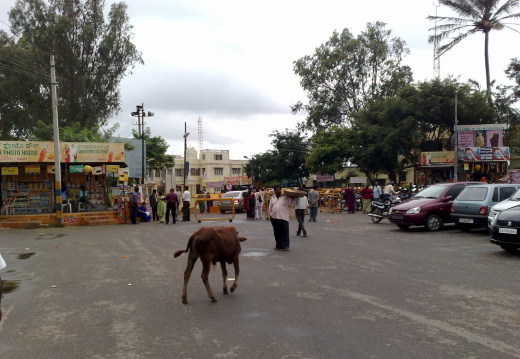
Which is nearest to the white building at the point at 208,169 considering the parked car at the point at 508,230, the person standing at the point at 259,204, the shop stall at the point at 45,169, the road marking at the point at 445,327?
the person standing at the point at 259,204

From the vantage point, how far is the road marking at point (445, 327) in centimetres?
429

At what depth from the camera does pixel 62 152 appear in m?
23.6

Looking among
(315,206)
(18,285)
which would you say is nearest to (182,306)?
(18,285)

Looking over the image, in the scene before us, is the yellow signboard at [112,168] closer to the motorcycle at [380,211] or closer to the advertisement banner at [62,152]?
the advertisement banner at [62,152]

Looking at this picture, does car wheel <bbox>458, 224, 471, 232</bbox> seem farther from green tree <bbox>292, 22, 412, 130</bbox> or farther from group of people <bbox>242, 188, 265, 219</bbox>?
green tree <bbox>292, 22, 412, 130</bbox>

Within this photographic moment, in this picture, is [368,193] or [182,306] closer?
[182,306]

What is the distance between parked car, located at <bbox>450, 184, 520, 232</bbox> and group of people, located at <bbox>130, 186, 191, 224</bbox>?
13017mm

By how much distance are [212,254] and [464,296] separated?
143 inches

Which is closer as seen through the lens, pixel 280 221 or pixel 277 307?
pixel 277 307

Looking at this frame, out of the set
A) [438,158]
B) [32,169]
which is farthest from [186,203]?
[438,158]

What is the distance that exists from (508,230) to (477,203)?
5.05 meters

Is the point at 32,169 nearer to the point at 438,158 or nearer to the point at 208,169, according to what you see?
the point at 438,158

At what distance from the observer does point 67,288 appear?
7.52 meters

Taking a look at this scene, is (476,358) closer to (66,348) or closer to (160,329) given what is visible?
(160,329)
